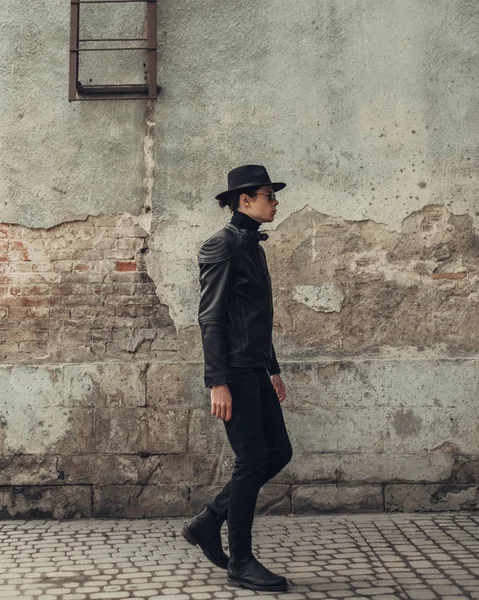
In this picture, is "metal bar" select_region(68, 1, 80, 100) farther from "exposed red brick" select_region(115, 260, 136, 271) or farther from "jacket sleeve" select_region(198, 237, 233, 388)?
"jacket sleeve" select_region(198, 237, 233, 388)

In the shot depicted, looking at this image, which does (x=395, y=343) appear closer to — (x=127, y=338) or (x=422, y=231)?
(x=422, y=231)

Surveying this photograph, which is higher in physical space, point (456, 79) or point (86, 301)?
point (456, 79)

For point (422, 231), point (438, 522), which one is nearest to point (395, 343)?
point (422, 231)

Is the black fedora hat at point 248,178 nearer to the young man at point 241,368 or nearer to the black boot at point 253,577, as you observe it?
the young man at point 241,368

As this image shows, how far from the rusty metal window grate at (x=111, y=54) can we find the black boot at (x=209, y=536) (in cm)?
281

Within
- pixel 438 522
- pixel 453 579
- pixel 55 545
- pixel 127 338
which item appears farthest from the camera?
pixel 127 338

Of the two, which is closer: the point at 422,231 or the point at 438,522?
the point at 438,522

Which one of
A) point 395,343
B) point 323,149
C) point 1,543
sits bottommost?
point 1,543

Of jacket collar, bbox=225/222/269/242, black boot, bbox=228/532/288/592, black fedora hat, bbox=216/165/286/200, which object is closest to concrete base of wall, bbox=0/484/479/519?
black boot, bbox=228/532/288/592

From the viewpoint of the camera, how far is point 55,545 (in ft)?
16.5

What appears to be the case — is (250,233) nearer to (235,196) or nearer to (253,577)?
(235,196)

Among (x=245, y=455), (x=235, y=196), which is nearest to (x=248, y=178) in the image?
(x=235, y=196)

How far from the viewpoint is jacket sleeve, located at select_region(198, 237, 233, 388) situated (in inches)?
167

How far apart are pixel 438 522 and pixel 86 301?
2.59 meters
